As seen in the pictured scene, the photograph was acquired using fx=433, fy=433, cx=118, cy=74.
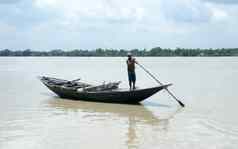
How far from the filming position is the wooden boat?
14672 millimetres

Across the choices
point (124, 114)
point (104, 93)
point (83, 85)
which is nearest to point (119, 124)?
point (124, 114)

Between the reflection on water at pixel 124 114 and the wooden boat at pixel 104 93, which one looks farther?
the wooden boat at pixel 104 93

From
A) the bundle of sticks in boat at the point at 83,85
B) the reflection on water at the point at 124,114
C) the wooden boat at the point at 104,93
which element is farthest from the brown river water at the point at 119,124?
the bundle of sticks in boat at the point at 83,85

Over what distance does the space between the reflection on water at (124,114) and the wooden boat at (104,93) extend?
0.20m

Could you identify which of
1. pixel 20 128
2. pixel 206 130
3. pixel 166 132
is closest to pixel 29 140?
pixel 20 128

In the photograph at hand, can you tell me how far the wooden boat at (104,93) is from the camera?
14.7m

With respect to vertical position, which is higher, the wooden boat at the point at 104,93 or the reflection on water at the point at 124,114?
the wooden boat at the point at 104,93

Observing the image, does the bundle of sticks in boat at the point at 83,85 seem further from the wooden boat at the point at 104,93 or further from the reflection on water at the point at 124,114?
the reflection on water at the point at 124,114

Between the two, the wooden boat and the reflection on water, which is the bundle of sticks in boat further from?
the reflection on water

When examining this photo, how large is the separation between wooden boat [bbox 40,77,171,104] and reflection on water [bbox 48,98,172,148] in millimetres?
205

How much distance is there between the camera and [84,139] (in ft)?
31.8

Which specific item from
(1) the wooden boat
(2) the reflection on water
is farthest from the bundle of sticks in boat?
(2) the reflection on water

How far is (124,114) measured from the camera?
531 inches

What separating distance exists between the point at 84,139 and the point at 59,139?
0.56 metres
